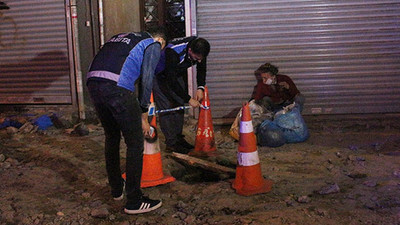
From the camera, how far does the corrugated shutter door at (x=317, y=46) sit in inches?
296

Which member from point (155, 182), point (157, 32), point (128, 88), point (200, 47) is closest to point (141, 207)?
point (155, 182)

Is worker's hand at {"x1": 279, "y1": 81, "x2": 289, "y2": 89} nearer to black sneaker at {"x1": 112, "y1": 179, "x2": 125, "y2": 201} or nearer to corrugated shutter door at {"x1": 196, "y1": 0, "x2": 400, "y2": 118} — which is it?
corrugated shutter door at {"x1": 196, "y1": 0, "x2": 400, "y2": 118}

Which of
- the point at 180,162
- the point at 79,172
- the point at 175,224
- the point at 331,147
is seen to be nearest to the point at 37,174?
the point at 79,172

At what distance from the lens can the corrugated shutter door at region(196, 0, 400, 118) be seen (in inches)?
296

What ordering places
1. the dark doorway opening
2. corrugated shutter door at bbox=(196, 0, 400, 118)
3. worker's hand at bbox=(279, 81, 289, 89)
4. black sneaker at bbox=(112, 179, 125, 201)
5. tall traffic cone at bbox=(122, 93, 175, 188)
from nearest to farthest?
1. black sneaker at bbox=(112, 179, 125, 201)
2. tall traffic cone at bbox=(122, 93, 175, 188)
3. worker's hand at bbox=(279, 81, 289, 89)
4. corrugated shutter door at bbox=(196, 0, 400, 118)
5. the dark doorway opening

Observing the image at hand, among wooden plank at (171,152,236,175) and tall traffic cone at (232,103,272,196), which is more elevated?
Answer: tall traffic cone at (232,103,272,196)

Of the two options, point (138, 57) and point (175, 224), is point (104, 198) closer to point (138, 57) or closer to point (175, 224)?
point (175, 224)

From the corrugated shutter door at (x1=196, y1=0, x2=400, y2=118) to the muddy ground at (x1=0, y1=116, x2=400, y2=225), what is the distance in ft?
3.00

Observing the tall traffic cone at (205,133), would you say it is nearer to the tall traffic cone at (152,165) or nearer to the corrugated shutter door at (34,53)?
the tall traffic cone at (152,165)

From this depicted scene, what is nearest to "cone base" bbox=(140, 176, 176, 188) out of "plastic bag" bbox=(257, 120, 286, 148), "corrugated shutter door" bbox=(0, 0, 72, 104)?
"plastic bag" bbox=(257, 120, 286, 148)

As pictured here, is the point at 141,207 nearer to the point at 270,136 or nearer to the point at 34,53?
the point at 270,136

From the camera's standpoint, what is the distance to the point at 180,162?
5.70 meters

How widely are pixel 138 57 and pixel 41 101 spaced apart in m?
6.05

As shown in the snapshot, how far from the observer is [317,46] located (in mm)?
7625
